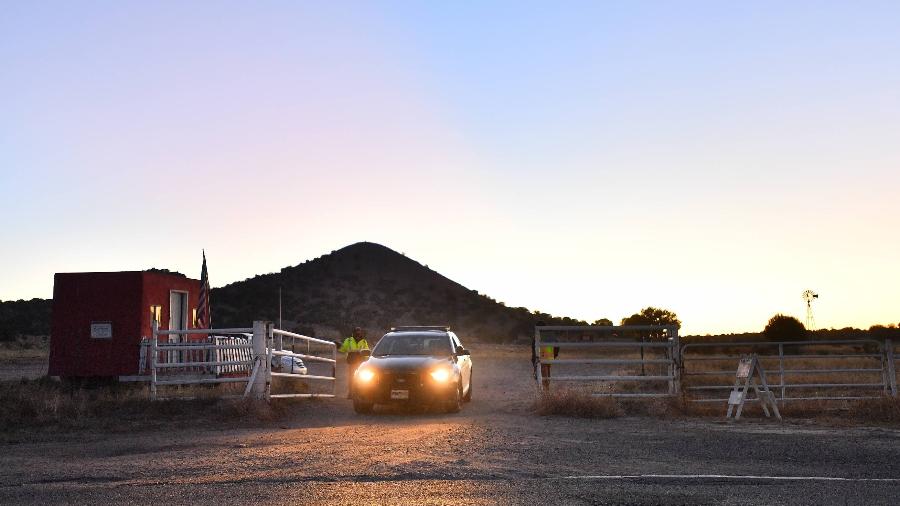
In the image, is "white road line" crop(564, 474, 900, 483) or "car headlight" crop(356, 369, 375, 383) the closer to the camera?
"white road line" crop(564, 474, 900, 483)

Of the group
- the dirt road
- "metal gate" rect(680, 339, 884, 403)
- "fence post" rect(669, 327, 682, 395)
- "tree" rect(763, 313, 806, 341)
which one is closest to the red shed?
the dirt road

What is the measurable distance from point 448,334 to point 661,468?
10784mm

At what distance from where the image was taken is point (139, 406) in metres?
17.1

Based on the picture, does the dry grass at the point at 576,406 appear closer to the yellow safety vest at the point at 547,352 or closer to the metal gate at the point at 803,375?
the metal gate at the point at 803,375

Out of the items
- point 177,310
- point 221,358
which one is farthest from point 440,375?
point 177,310

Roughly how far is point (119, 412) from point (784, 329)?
63.4m

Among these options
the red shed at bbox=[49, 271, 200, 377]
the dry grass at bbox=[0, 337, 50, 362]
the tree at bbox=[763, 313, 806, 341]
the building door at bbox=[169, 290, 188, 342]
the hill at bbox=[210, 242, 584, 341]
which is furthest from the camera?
the hill at bbox=[210, 242, 584, 341]

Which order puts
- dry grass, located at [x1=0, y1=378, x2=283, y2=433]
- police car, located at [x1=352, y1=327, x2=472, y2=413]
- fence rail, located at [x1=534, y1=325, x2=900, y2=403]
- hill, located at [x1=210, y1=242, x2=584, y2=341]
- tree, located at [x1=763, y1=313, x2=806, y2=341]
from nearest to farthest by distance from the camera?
dry grass, located at [x1=0, y1=378, x2=283, y2=433]
police car, located at [x1=352, y1=327, x2=472, y2=413]
fence rail, located at [x1=534, y1=325, x2=900, y2=403]
tree, located at [x1=763, y1=313, x2=806, y2=341]
hill, located at [x1=210, y1=242, x2=584, y2=341]

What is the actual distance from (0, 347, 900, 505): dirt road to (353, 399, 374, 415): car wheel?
219 cm

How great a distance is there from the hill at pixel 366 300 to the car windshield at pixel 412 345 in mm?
66796

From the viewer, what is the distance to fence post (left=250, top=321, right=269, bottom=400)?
57.6ft

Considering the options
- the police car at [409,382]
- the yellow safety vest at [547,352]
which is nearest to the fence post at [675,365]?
the yellow safety vest at [547,352]

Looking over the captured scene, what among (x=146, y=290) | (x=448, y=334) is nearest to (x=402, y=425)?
(x=448, y=334)

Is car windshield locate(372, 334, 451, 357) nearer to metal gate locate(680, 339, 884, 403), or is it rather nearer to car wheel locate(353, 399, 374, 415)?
car wheel locate(353, 399, 374, 415)
